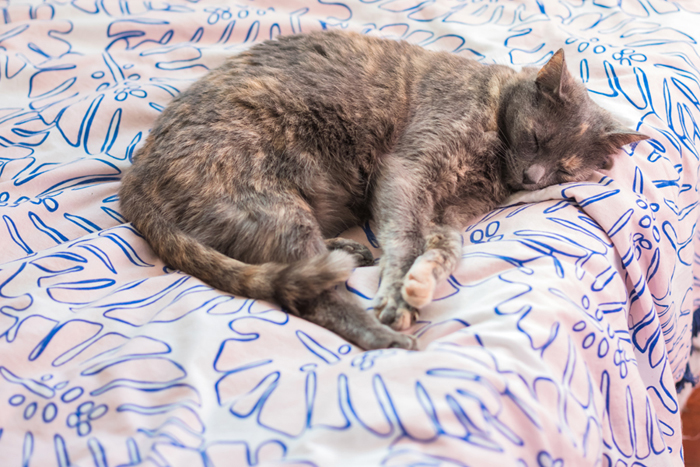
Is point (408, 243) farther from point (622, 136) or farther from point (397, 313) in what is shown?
point (622, 136)

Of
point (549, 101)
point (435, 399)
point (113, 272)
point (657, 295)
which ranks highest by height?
point (549, 101)

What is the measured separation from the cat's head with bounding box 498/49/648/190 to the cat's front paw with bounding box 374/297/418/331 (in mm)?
580

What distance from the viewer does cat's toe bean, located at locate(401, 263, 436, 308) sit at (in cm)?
107

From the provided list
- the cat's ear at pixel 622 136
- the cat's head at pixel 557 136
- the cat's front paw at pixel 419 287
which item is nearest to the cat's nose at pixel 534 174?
the cat's head at pixel 557 136

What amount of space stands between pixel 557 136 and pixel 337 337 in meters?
0.88

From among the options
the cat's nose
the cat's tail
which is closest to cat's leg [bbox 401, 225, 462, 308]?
the cat's tail

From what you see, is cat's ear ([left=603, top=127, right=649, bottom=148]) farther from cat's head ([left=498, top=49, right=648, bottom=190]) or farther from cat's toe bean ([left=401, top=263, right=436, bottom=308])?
cat's toe bean ([left=401, top=263, right=436, bottom=308])

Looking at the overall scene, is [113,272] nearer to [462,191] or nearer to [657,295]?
[462,191]

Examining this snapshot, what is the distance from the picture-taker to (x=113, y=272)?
121 cm

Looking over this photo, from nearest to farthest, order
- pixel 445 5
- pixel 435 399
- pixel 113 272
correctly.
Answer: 1. pixel 435 399
2. pixel 113 272
3. pixel 445 5

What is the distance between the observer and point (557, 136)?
140 centimetres

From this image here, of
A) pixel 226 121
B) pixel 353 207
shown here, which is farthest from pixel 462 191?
pixel 226 121

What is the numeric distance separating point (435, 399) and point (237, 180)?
76 cm

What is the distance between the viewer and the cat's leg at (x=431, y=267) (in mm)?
1069
